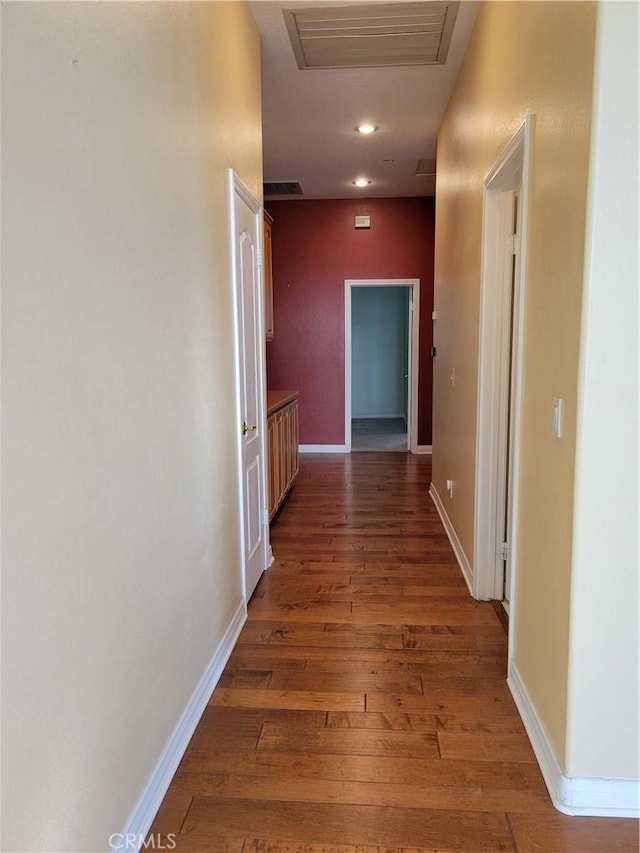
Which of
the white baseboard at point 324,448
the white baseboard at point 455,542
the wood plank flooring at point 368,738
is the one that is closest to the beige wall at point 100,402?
the wood plank flooring at point 368,738

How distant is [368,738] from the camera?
1984mm

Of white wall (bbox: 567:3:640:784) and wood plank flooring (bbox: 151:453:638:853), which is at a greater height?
white wall (bbox: 567:3:640:784)

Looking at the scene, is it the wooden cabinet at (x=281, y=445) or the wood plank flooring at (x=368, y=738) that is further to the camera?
the wooden cabinet at (x=281, y=445)

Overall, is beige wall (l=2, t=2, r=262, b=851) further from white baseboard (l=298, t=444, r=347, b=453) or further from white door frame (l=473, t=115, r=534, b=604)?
white baseboard (l=298, t=444, r=347, b=453)

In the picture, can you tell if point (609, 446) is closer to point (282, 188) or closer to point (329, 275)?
point (282, 188)

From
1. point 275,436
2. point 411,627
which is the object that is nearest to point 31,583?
point 411,627

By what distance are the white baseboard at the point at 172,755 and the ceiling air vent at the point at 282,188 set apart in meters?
4.99

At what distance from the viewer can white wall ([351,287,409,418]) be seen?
33.3ft

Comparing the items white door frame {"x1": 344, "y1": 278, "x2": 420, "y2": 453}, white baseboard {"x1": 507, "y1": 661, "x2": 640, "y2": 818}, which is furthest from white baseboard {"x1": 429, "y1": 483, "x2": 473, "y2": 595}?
white door frame {"x1": 344, "y1": 278, "x2": 420, "y2": 453}

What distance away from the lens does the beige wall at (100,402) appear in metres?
1.05

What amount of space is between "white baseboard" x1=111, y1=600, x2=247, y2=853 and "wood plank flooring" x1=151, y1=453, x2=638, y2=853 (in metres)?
0.04

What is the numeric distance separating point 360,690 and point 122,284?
1742 millimetres

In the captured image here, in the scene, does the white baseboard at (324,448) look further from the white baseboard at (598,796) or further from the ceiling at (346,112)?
the white baseboard at (598,796)

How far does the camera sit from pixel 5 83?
1.01 metres
